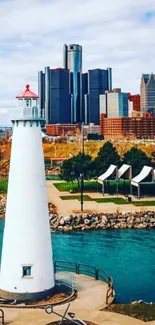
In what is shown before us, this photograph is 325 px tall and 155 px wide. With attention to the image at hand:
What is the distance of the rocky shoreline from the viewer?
4981 centimetres

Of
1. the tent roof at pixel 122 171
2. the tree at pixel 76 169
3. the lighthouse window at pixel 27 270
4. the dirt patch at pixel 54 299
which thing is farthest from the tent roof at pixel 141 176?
the lighthouse window at pixel 27 270

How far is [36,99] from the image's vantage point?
2266 centimetres

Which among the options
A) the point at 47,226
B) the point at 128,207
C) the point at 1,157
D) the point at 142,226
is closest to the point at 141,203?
the point at 128,207

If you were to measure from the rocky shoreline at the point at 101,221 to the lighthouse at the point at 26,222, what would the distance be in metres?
26.7

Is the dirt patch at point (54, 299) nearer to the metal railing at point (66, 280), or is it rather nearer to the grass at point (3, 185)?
the metal railing at point (66, 280)

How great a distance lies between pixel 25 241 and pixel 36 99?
606 centimetres

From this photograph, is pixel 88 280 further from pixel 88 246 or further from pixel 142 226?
pixel 142 226

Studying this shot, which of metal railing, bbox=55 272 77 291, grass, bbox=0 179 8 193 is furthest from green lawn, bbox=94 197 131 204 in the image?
metal railing, bbox=55 272 77 291

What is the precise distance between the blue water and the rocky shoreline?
110 cm

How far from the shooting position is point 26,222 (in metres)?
21.9

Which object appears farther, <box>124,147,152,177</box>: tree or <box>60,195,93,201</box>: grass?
<box>124,147,152,177</box>: tree

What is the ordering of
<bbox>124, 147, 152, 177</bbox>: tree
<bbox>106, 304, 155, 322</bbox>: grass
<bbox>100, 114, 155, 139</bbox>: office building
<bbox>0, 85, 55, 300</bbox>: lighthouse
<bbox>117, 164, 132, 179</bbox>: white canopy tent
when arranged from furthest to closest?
<bbox>100, 114, 155, 139</bbox>: office building
<bbox>124, 147, 152, 177</bbox>: tree
<bbox>117, 164, 132, 179</bbox>: white canopy tent
<bbox>0, 85, 55, 300</bbox>: lighthouse
<bbox>106, 304, 155, 322</bbox>: grass

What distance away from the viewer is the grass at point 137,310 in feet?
69.5

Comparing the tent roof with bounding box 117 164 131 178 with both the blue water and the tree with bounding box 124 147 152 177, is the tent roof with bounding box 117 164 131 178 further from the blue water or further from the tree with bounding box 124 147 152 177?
the blue water
